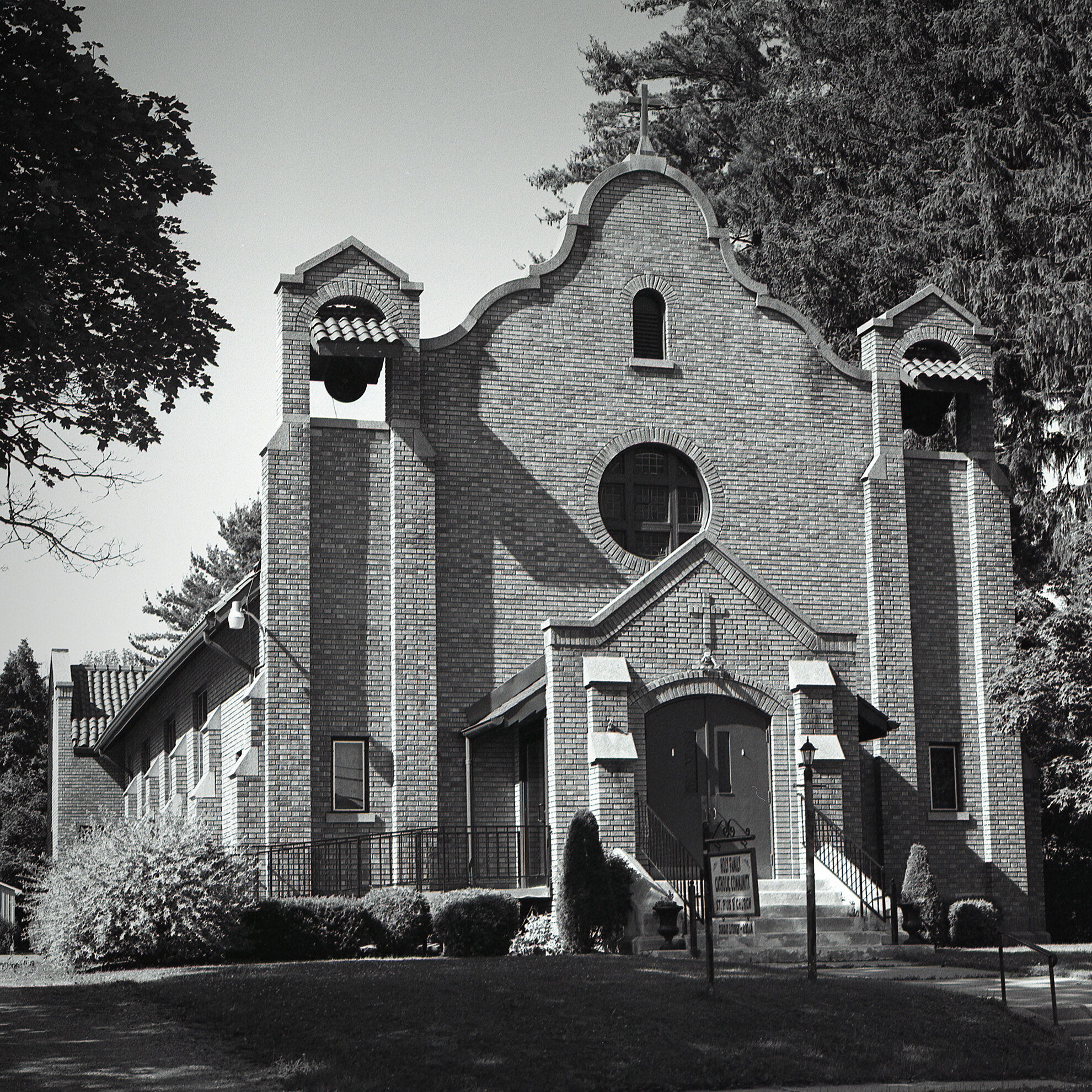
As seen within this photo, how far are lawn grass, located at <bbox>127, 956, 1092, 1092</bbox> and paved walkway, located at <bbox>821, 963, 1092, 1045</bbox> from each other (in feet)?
2.52

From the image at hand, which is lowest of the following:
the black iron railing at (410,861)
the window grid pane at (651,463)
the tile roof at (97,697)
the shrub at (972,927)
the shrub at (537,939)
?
the shrub at (972,927)

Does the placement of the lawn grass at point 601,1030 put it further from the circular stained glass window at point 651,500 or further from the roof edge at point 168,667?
the roof edge at point 168,667

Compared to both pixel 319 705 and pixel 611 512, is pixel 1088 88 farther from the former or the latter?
pixel 319 705

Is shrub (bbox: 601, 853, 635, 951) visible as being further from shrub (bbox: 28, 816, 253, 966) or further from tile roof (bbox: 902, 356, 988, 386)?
tile roof (bbox: 902, 356, 988, 386)

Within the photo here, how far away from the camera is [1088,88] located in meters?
32.6

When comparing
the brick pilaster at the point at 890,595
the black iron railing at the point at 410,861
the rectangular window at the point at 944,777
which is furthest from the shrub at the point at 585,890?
the rectangular window at the point at 944,777

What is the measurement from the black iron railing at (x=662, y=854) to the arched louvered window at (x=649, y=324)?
26.3 feet

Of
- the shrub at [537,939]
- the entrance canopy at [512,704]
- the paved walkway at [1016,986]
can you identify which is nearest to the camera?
the paved walkway at [1016,986]

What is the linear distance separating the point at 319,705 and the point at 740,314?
9460 millimetres

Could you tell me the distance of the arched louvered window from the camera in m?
26.2

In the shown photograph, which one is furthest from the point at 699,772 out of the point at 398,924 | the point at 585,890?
the point at 398,924

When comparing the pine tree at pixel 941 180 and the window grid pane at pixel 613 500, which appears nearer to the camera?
the window grid pane at pixel 613 500

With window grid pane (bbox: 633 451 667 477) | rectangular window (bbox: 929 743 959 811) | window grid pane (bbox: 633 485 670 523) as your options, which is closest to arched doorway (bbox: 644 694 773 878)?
window grid pane (bbox: 633 485 670 523)

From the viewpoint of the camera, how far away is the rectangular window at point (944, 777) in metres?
25.6
